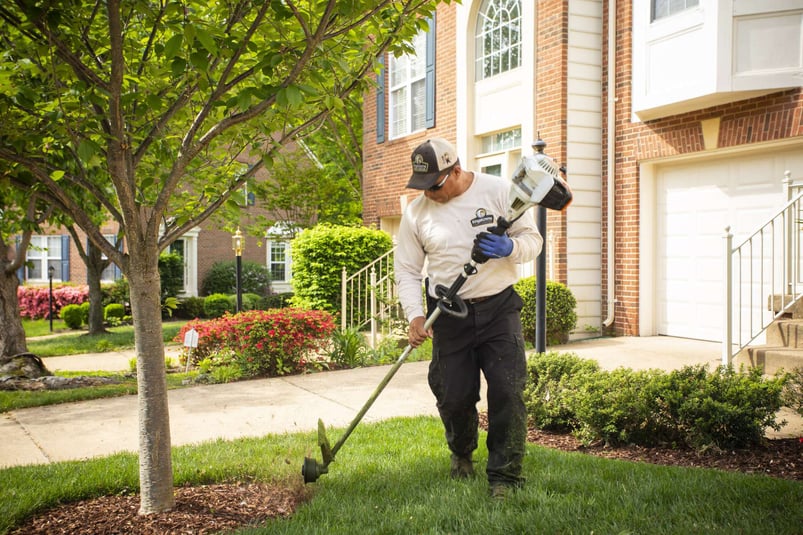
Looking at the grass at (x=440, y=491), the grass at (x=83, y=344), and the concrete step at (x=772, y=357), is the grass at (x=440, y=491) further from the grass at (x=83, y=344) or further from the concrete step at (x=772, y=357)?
the grass at (x=83, y=344)

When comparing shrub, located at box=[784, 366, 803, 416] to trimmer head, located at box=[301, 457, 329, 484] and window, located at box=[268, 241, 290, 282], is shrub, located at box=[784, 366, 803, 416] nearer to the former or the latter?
trimmer head, located at box=[301, 457, 329, 484]

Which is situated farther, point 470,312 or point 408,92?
point 408,92

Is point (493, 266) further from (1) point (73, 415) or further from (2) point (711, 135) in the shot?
(2) point (711, 135)

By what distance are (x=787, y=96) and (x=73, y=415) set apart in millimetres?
8436

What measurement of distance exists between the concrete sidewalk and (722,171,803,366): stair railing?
674 millimetres

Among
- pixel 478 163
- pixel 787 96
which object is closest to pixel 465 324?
pixel 787 96

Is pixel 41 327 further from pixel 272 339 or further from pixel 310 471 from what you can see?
pixel 310 471

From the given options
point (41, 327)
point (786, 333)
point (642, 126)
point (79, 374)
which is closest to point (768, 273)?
point (786, 333)

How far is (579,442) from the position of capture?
16.7ft

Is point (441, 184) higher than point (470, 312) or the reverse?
higher

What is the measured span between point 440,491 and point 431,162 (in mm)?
1771

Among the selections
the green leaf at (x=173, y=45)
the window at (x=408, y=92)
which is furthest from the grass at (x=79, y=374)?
the window at (x=408, y=92)

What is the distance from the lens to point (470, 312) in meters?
3.87

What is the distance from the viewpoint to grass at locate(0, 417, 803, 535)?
319cm
